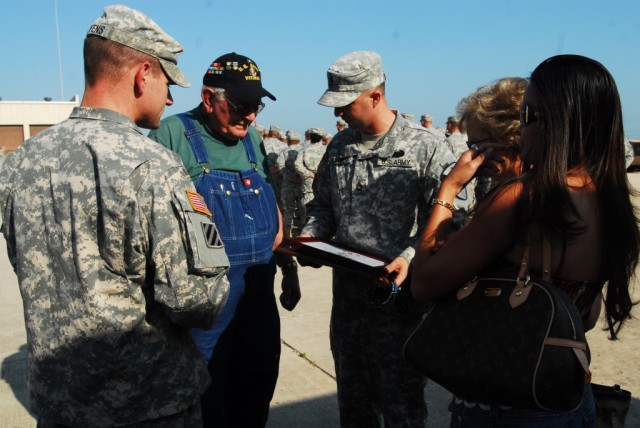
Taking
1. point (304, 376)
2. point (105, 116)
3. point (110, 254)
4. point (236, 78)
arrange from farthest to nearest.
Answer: point (304, 376)
point (236, 78)
point (105, 116)
point (110, 254)

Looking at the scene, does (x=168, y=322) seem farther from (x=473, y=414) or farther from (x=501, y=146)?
(x=501, y=146)

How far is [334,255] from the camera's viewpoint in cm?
273

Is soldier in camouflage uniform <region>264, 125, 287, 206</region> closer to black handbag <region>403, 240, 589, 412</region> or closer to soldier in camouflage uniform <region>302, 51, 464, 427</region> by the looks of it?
soldier in camouflage uniform <region>302, 51, 464, 427</region>

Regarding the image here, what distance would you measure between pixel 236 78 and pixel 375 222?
953mm

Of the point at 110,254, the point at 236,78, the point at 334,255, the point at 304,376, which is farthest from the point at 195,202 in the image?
the point at 304,376

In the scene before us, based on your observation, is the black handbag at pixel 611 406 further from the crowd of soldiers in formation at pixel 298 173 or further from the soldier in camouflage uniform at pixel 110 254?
the crowd of soldiers in formation at pixel 298 173

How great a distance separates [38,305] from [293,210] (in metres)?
9.27

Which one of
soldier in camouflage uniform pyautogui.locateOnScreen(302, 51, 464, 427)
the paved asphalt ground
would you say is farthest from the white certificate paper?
the paved asphalt ground

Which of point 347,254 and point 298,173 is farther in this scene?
point 298,173

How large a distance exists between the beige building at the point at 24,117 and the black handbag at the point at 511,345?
4453cm

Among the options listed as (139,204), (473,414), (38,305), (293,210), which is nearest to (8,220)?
(38,305)

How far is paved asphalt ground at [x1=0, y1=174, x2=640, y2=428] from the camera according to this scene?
393 centimetres

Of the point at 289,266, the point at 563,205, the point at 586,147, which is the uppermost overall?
the point at 586,147

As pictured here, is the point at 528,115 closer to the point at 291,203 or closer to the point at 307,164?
the point at 307,164
